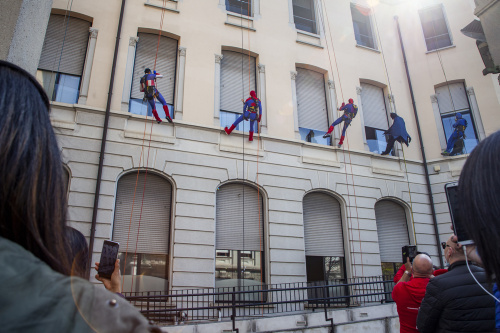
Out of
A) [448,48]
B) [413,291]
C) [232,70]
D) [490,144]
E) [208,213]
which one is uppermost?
[448,48]

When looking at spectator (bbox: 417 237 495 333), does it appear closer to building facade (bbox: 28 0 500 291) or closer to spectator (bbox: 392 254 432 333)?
spectator (bbox: 392 254 432 333)

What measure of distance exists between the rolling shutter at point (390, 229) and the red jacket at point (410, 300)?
944cm

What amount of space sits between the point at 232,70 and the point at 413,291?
1084 cm

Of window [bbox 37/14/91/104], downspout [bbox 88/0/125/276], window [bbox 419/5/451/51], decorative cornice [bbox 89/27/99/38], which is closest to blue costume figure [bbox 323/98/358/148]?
window [bbox 419/5/451/51]

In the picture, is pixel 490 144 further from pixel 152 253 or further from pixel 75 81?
pixel 75 81

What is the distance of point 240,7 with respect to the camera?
14258mm

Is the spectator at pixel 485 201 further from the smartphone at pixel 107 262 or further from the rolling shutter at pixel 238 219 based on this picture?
the rolling shutter at pixel 238 219

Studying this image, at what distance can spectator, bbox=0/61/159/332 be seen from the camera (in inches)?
28.0

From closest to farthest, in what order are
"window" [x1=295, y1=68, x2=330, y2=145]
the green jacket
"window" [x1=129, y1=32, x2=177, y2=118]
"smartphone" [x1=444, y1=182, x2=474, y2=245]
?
the green jacket, "smartphone" [x1=444, y1=182, x2=474, y2=245], "window" [x1=129, y1=32, x2=177, y2=118], "window" [x1=295, y1=68, x2=330, y2=145]

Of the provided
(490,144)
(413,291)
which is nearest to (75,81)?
(413,291)

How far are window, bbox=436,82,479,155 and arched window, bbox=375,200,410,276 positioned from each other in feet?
13.6

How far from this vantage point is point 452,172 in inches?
569

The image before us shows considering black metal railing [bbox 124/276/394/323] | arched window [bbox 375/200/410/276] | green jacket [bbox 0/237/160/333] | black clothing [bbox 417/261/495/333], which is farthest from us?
arched window [bbox 375/200/410/276]

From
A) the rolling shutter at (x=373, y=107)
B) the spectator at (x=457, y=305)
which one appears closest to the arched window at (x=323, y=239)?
the rolling shutter at (x=373, y=107)
